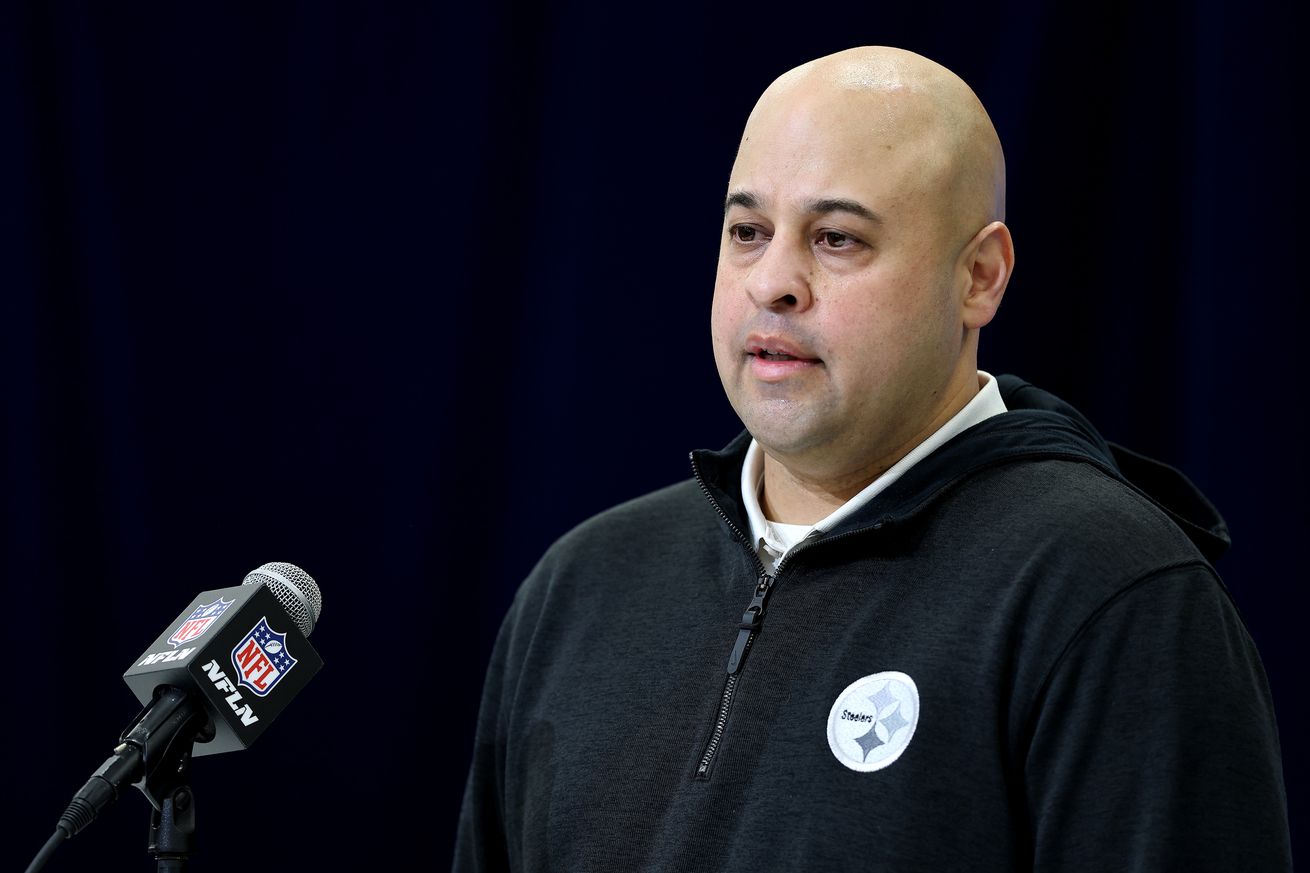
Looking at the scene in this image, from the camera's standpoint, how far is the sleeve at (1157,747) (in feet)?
4.26

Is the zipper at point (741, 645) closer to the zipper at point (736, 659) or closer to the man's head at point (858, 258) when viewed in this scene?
the zipper at point (736, 659)

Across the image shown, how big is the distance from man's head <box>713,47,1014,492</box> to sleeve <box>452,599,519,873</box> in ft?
1.77

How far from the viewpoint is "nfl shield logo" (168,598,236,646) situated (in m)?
1.22

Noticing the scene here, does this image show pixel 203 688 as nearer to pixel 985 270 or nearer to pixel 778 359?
pixel 778 359

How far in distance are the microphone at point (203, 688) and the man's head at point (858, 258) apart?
62 cm

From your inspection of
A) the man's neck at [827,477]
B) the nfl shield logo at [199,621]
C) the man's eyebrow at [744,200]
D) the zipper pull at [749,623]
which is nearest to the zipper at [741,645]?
the zipper pull at [749,623]

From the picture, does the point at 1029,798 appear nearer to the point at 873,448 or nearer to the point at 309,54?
the point at 873,448

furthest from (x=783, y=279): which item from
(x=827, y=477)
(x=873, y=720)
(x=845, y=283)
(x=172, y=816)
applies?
(x=172, y=816)

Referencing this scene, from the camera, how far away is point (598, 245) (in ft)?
7.98

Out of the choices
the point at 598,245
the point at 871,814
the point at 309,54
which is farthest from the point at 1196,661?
the point at 309,54

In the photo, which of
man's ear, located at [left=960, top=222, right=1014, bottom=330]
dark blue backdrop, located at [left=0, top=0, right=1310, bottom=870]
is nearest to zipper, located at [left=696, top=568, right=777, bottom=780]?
man's ear, located at [left=960, top=222, right=1014, bottom=330]

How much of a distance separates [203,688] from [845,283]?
2.64ft

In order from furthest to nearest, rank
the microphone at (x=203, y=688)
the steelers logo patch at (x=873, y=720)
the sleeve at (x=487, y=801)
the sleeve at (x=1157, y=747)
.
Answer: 1. the sleeve at (x=487, y=801)
2. the steelers logo patch at (x=873, y=720)
3. the sleeve at (x=1157, y=747)
4. the microphone at (x=203, y=688)

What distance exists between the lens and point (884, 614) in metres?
1.52
